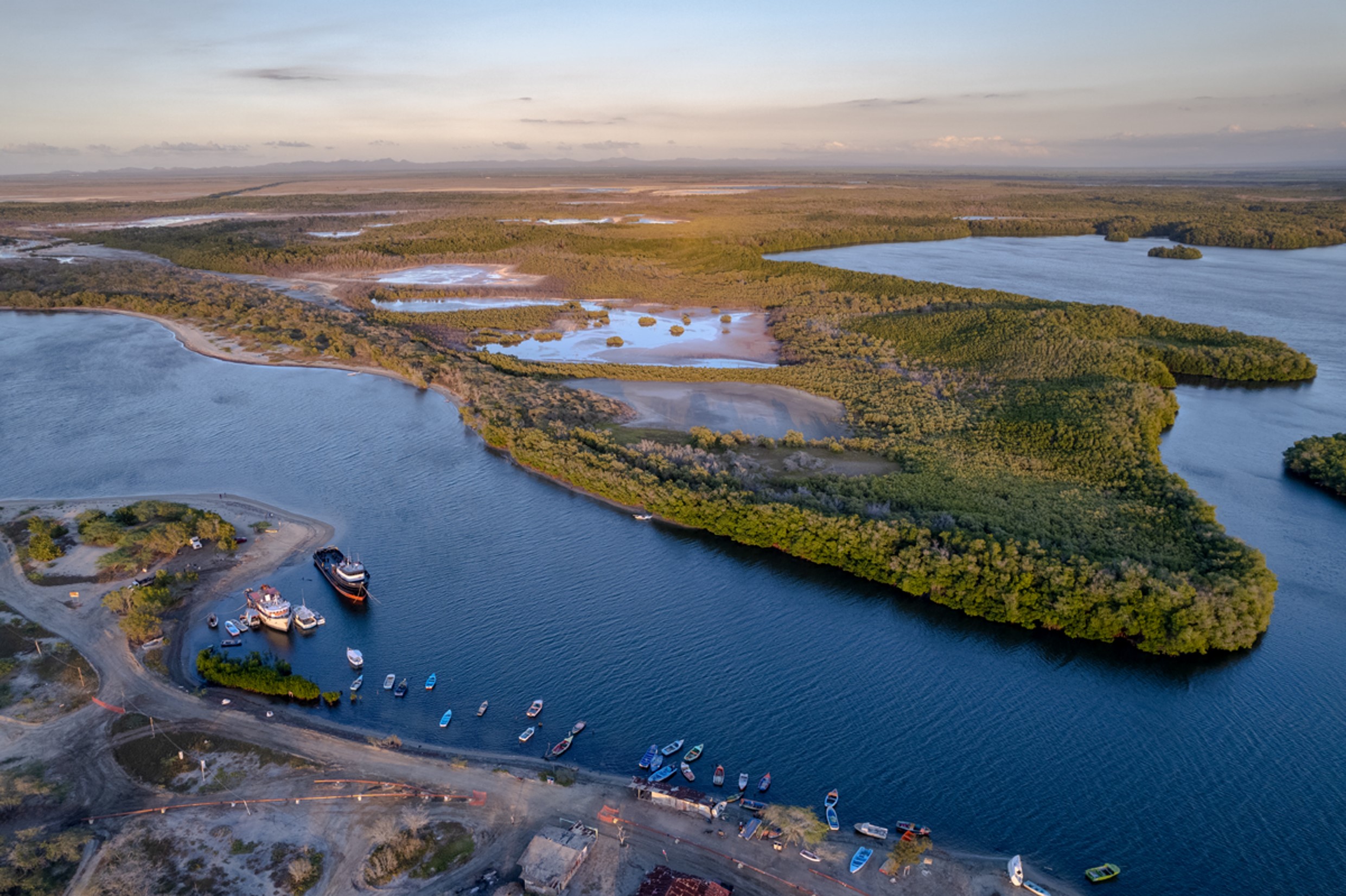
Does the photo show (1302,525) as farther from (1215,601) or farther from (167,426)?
(167,426)

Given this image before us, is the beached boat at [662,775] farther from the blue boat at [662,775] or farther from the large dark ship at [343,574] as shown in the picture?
the large dark ship at [343,574]

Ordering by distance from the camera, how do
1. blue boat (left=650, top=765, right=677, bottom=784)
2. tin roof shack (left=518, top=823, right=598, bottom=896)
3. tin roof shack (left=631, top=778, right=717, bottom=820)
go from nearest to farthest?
tin roof shack (left=518, top=823, right=598, bottom=896) < tin roof shack (left=631, top=778, right=717, bottom=820) < blue boat (left=650, top=765, right=677, bottom=784)

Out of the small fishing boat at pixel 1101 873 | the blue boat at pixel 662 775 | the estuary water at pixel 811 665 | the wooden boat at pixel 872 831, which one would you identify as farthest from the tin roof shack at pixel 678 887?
the small fishing boat at pixel 1101 873

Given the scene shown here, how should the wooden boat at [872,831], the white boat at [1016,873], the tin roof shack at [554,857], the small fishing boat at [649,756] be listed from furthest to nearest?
the small fishing boat at [649,756] → the wooden boat at [872,831] → the white boat at [1016,873] → the tin roof shack at [554,857]

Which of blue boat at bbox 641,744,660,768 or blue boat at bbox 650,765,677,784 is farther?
blue boat at bbox 641,744,660,768

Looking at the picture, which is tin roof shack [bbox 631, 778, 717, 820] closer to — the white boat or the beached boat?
the beached boat

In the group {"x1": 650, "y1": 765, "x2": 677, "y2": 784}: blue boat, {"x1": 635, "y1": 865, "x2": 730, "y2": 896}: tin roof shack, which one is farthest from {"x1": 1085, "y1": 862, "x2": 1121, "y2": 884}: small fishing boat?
{"x1": 650, "y1": 765, "x2": 677, "y2": 784}: blue boat
